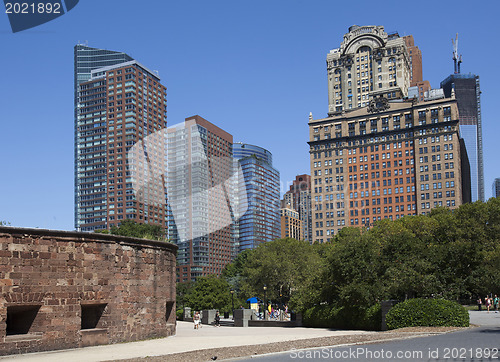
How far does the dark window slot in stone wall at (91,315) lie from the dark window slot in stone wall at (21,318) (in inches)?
108

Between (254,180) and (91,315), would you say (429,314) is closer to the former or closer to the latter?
(91,315)

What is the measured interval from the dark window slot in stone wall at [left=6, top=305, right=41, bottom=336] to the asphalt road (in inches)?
377

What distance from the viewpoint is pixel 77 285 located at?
77.7 feet

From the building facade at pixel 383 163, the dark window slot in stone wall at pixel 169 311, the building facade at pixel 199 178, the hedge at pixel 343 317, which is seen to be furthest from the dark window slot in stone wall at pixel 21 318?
the building facade at pixel 383 163

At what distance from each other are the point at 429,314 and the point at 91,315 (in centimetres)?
1653

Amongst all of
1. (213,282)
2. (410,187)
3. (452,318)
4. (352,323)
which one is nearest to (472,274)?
Answer: (352,323)

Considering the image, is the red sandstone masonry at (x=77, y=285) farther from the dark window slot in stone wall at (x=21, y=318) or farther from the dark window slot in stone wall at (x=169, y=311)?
the dark window slot in stone wall at (x=169, y=311)

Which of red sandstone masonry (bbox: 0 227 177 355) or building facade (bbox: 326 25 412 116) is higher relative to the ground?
building facade (bbox: 326 25 412 116)

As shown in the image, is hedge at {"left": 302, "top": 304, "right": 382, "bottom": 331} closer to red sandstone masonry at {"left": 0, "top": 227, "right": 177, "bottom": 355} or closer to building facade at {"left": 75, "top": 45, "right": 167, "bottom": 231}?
red sandstone masonry at {"left": 0, "top": 227, "right": 177, "bottom": 355}

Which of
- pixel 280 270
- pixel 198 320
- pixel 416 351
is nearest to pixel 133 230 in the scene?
pixel 280 270

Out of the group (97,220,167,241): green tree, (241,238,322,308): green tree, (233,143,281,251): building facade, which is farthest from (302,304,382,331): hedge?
(97,220,167,241): green tree

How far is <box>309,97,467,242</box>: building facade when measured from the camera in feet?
458

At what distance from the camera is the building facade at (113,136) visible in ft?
586

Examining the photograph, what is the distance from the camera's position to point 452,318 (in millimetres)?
27547
